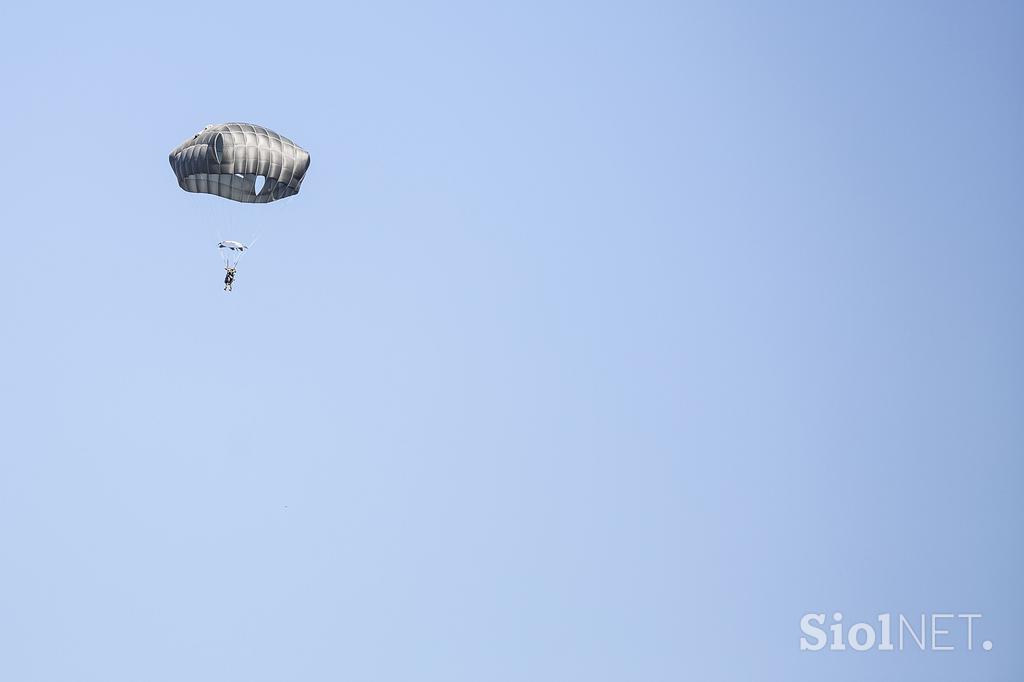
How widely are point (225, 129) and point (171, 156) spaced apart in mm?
3325

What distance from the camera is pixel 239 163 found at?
83.2 metres

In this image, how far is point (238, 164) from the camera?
273 feet

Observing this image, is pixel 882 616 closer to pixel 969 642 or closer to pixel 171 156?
pixel 969 642

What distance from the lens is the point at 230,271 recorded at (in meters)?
86.4

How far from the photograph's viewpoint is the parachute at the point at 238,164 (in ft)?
273

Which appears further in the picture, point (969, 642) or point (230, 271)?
point (969, 642)

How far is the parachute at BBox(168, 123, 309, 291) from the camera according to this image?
8312 cm

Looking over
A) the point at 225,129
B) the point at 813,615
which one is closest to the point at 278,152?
the point at 225,129

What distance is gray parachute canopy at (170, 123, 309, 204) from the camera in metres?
83.1

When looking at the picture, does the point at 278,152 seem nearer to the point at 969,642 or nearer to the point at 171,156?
the point at 171,156

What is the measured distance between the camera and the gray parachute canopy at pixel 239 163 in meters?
83.1

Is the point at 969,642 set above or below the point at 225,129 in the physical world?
below

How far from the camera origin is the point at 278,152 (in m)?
84.6

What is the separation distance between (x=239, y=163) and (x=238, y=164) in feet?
0.20
